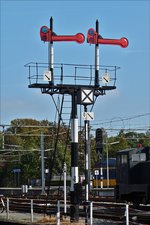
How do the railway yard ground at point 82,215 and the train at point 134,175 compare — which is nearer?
the railway yard ground at point 82,215

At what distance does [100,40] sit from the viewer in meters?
21.2

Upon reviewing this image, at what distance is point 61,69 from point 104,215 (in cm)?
550

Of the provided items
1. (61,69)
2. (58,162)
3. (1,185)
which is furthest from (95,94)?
(1,185)

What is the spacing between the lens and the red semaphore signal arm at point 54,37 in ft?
68.2

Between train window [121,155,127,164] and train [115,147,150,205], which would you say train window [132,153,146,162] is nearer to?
train [115,147,150,205]

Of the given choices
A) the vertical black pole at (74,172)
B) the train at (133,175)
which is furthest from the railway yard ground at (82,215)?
the train at (133,175)

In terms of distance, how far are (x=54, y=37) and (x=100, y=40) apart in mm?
1700

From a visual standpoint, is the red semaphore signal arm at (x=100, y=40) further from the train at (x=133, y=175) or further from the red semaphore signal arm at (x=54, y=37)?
the train at (x=133, y=175)

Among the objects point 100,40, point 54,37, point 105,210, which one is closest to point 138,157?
point 105,210

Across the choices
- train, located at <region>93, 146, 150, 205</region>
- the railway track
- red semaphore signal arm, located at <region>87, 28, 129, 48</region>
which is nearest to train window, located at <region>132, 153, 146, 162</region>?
train, located at <region>93, 146, 150, 205</region>

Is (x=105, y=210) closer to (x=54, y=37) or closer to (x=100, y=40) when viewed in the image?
(x=100, y=40)

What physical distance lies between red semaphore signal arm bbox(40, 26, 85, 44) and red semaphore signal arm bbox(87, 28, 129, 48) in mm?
361

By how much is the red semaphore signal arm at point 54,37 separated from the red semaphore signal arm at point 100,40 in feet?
1.19

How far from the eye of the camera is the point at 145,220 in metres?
19.1
